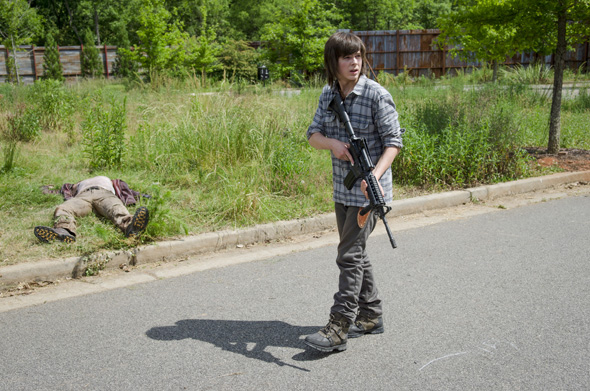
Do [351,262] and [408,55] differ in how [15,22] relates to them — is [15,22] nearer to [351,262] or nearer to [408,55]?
[408,55]

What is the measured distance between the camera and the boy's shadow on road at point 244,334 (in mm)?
3471

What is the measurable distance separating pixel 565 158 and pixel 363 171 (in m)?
7.57

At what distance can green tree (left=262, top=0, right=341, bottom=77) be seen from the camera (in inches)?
906

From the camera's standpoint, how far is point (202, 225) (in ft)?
19.1

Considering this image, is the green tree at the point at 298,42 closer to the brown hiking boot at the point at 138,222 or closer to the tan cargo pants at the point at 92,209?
the tan cargo pants at the point at 92,209

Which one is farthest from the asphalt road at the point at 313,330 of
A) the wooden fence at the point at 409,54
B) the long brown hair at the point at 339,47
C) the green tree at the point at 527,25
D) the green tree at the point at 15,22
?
the wooden fence at the point at 409,54

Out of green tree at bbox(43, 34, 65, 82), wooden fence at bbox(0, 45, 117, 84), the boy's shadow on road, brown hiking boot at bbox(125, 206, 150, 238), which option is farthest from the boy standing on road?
green tree at bbox(43, 34, 65, 82)

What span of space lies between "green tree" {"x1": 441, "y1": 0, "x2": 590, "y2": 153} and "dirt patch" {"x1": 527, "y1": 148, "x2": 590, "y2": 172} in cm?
19

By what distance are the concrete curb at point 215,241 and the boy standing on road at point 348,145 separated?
2292 millimetres

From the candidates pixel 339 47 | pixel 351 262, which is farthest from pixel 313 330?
pixel 339 47

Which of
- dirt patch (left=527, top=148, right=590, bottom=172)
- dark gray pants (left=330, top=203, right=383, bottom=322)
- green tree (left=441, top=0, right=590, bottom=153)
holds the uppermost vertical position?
green tree (left=441, top=0, right=590, bottom=153)

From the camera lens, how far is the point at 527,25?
935 cm

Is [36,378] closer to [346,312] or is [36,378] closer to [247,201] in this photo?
[346,312]

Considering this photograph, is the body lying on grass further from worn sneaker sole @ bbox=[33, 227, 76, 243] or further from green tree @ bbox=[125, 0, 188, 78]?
green tree @ bbox=[125, 0, 188, 78]
